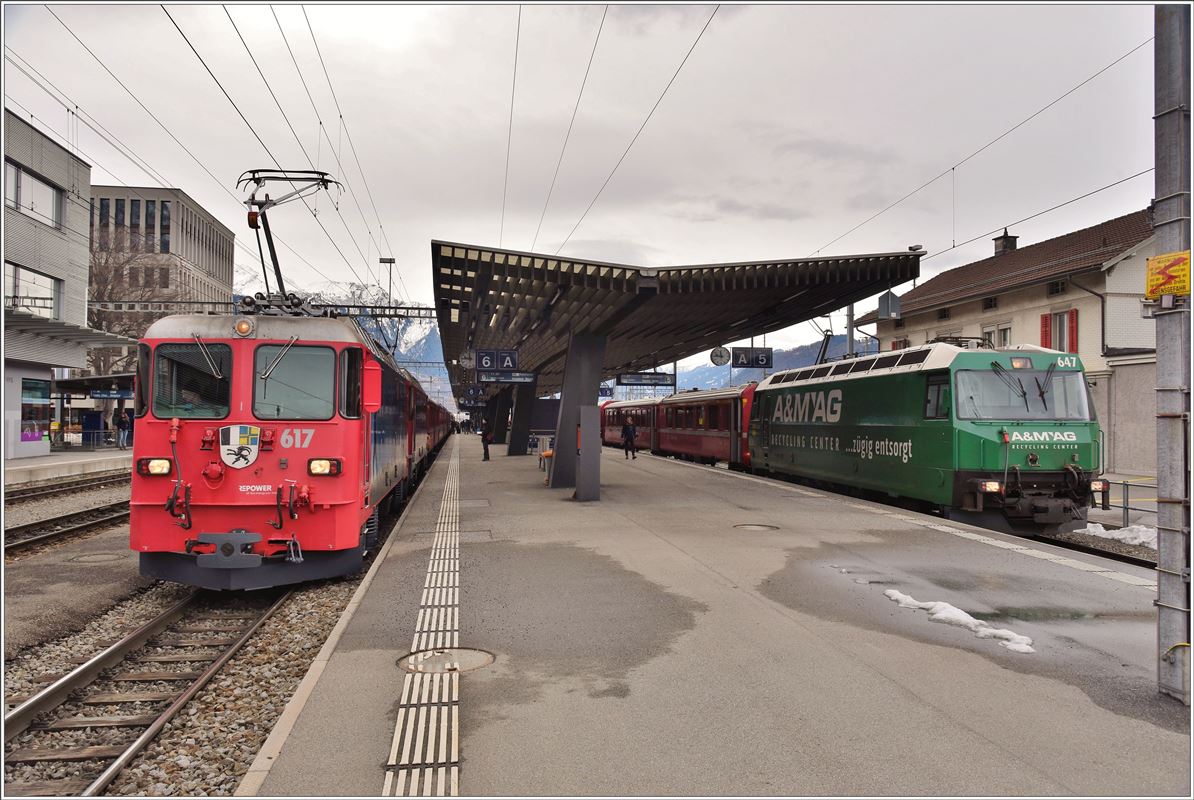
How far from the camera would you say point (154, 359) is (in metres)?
8.32

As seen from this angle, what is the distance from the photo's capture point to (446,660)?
600 centimetres

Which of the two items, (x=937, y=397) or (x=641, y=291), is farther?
(x=641, y=291)

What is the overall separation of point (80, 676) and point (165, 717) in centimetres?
122

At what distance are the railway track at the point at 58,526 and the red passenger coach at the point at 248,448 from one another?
15.8ft

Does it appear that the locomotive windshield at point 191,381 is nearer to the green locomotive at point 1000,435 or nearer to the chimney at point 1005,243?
the green locomotive at point 1000,435

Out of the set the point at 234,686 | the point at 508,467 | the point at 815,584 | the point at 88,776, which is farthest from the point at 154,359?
the point at 508,467

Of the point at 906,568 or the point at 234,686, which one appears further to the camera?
the point at 906,568

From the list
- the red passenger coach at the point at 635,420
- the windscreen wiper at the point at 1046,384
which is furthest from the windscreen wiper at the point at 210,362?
the red passenger coach at the point at 635,420

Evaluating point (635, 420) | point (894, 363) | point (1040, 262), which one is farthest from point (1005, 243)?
point (894, 363)

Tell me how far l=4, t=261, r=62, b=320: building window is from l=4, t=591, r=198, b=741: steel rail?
2704 centimetres

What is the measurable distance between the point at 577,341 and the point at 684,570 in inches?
405

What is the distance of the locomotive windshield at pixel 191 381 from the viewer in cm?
821

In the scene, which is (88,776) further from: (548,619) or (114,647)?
(548,619)

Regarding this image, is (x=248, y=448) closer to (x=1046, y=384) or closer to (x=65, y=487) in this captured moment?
(x=1046, y=384)
